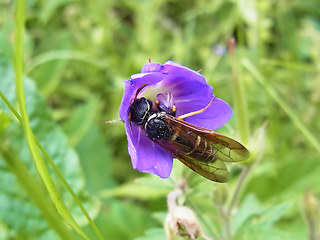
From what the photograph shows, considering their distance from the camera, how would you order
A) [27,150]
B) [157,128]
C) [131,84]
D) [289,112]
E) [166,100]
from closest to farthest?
[131,84] → [157,128] → [166,100] → [27,150] → [289,112]

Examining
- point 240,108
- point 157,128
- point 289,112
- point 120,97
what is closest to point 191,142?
point 157,128

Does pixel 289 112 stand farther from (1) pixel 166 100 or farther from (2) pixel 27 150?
(2) pixel 27 150

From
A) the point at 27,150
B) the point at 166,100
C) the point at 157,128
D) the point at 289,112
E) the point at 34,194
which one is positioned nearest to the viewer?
the point at 34,194

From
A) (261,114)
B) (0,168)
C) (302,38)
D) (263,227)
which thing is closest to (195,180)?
(263,227)

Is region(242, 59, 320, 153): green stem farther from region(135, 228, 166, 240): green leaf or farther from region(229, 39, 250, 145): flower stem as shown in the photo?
region(135, 228, 166, 240): green leaf

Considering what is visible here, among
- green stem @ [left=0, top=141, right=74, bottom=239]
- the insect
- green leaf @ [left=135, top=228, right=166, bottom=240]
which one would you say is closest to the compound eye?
the insect

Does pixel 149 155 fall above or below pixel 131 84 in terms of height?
below

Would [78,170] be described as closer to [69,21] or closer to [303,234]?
[303,234]

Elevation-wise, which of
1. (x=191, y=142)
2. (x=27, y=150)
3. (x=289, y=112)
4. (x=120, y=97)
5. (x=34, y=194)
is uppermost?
(x=120, y=97)
